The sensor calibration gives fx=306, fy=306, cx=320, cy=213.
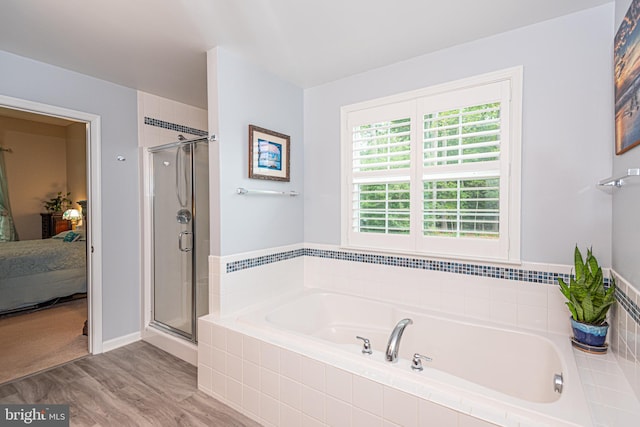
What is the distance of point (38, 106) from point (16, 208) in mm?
3899

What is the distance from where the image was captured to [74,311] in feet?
12.2

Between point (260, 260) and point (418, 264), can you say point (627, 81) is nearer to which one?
point (418, 264)

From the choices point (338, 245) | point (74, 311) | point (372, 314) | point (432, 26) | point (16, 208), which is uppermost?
point (432, 26)

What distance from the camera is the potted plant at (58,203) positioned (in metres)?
5.23

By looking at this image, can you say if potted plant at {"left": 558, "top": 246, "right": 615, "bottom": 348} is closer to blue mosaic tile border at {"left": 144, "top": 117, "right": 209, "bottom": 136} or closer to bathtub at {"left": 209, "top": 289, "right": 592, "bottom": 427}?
bathtub at {"left": 209, "top": 289, "right": 592, "bottom": 427}

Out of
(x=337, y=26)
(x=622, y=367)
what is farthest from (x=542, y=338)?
(x=337, y=26)

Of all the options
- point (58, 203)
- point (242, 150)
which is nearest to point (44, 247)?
point (58, 203)

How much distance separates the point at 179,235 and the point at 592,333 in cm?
301

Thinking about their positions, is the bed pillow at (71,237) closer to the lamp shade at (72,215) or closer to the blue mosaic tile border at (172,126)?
the lamp shade at (72,215)

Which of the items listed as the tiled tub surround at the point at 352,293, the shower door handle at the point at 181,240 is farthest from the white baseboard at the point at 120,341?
the tiled tub surround at the point at 352,293

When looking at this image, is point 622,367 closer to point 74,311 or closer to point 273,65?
point 273,65

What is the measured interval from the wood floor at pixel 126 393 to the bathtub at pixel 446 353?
0.55 meters

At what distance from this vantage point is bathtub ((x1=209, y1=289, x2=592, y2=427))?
121 centimetres

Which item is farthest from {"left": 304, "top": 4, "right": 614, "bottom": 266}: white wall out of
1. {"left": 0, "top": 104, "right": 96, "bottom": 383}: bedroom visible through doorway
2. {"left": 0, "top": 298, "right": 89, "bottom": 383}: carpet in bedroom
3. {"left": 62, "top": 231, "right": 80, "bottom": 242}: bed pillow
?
{"left": 62, "top": 231, "right": 80, "bottom": 242}: bed pillow
